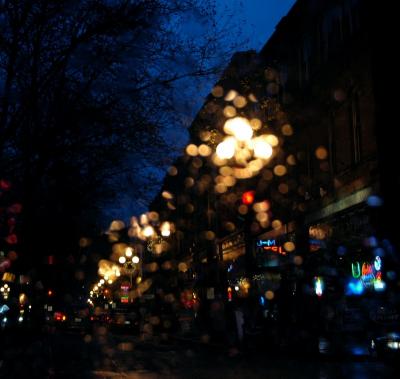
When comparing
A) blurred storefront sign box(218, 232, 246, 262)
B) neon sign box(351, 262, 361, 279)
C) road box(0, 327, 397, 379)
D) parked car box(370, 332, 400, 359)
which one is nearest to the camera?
road box(0, 327, 397, 379)

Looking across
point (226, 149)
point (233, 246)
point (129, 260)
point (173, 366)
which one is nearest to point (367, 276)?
point (173, 366)

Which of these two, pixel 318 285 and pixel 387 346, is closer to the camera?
pixel 387 346

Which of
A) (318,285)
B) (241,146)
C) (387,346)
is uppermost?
(241,146)

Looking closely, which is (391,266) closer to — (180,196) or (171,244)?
(180,196)

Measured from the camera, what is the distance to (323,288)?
2598 cm

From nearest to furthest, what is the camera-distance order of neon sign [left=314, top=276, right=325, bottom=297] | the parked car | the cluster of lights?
the cluster of lights → the parked car → neon sign [left=314, top=276, right=325, bottom=297]

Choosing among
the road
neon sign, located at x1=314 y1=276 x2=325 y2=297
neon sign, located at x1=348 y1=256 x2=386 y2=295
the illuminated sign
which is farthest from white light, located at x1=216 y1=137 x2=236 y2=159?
the illuminated sign

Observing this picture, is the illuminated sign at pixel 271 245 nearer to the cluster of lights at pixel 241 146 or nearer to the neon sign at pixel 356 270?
the neon sign at pixel 356 270

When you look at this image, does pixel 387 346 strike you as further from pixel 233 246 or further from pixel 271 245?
pixel 233 246

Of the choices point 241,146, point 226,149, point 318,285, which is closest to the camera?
point 226,149

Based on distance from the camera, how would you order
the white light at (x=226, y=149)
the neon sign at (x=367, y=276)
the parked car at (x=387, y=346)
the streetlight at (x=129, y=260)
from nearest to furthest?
the white light at (x=226, y=149), the parked car at (x=387, y=346), the neon sign at (x=367, y=276), the streetlight at (x=129, y=260)

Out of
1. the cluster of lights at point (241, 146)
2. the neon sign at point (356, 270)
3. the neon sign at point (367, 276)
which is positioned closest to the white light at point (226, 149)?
the cluster of lights at point (241, 146)

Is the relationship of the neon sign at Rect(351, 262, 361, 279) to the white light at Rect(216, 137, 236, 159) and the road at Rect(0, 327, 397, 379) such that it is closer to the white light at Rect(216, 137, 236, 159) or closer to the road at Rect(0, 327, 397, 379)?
the road at Rect(0, 327, 397, 379)

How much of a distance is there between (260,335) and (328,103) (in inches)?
380
